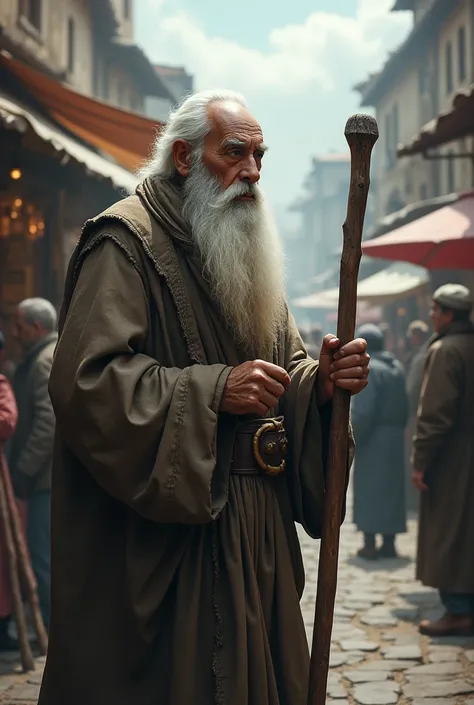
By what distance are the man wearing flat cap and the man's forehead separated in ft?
12.4

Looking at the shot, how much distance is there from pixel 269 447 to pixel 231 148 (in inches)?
35.1

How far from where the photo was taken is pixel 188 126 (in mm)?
3277

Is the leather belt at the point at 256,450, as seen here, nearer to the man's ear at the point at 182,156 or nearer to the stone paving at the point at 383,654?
the man's ear at the point at 182,156

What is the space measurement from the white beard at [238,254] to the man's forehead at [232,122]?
0.12 meters

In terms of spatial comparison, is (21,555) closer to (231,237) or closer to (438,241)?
(231,237)

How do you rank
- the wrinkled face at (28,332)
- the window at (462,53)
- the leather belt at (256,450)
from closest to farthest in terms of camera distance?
the leather belt at (256,450), the wrinkled face at (28,332), the window at (462,53)

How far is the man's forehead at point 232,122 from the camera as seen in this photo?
321cm

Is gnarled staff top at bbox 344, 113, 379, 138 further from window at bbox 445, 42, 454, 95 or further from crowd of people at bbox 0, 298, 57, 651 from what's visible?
window at bbox 445, 42, 454, 95

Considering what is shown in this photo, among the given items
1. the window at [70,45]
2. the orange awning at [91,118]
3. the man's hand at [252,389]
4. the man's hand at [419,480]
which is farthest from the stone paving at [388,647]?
the window at [70,45]

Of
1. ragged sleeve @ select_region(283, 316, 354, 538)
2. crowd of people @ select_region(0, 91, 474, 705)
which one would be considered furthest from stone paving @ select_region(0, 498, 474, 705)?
crowd of people @ select_region(0, 91, 474, 705)

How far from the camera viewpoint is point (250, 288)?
3.21m

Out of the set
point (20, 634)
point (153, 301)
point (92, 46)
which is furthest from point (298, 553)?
point (92, 46)

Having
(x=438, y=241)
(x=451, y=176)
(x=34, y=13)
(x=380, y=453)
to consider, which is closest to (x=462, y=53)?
(x=451, y=176)

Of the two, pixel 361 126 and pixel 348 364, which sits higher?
pixel 361 126
